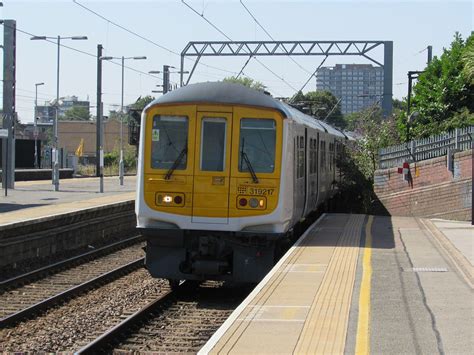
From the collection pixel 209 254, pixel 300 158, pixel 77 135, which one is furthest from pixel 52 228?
pixel 77 135

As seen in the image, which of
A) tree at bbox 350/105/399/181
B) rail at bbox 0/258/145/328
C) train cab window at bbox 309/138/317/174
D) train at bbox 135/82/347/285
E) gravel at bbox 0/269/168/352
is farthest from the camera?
tree at bbox 350/105/399/181

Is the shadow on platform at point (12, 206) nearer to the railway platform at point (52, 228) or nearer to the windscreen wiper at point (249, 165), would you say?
the railway platform at point (52, 228)

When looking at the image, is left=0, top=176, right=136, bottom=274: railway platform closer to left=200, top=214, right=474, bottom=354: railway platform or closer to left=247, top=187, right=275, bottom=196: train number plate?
left=247, top=187, right=275, bottom=196: train number plate

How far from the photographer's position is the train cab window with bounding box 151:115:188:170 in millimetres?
11508

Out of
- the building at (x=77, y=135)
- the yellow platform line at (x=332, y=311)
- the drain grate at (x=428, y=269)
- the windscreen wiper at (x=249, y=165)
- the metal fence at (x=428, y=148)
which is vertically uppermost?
the building at (x=77, y=135)

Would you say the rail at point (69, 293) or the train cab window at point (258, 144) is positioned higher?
the train cab window at point (258, 144)

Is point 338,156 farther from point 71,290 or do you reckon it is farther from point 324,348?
point 324,348

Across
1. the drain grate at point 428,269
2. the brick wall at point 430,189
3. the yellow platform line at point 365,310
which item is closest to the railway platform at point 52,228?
the yellow platform line at point 365,310

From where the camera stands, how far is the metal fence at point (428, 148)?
21.0 meters

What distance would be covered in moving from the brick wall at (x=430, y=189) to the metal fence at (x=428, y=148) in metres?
0.53

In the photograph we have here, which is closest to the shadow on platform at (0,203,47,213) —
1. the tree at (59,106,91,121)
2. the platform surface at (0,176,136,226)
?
the platform surface at (0,176,136,226)

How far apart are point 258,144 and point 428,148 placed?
12.6 meters

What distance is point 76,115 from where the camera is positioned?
514 ft

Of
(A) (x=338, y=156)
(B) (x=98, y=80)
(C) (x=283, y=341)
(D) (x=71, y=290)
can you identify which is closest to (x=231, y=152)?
(D) (x=71, y=290)
